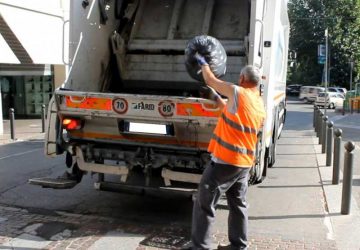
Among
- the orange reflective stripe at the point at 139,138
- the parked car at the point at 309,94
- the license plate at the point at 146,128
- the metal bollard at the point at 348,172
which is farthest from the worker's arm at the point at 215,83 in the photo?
the parked car at the point at 309,94

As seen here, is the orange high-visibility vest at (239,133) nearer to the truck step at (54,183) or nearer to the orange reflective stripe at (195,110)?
the orange reflective stripe at (195,110)

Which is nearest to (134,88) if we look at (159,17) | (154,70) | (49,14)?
(154,70)

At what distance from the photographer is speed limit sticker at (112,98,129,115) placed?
5438mm

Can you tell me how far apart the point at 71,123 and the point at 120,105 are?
74 cm

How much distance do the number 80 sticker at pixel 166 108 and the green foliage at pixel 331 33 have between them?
4569cm

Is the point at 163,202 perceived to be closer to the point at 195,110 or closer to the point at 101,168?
the point at 101,168

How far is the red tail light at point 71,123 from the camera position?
5809mm

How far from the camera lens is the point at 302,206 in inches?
265

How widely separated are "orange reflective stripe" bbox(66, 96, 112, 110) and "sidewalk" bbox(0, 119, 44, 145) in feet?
26.7

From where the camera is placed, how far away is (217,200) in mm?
4570

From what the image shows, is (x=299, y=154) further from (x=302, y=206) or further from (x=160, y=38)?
(x=160, y=38)

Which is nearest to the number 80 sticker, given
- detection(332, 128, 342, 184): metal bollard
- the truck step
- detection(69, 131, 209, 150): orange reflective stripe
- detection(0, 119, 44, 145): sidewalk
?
detection(69, 131, 209, 150): orange reflective stripe

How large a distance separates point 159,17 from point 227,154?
139 inches

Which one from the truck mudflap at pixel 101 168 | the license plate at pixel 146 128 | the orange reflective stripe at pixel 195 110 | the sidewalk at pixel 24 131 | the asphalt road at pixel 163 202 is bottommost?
the asphalt road at pixel 163 202
